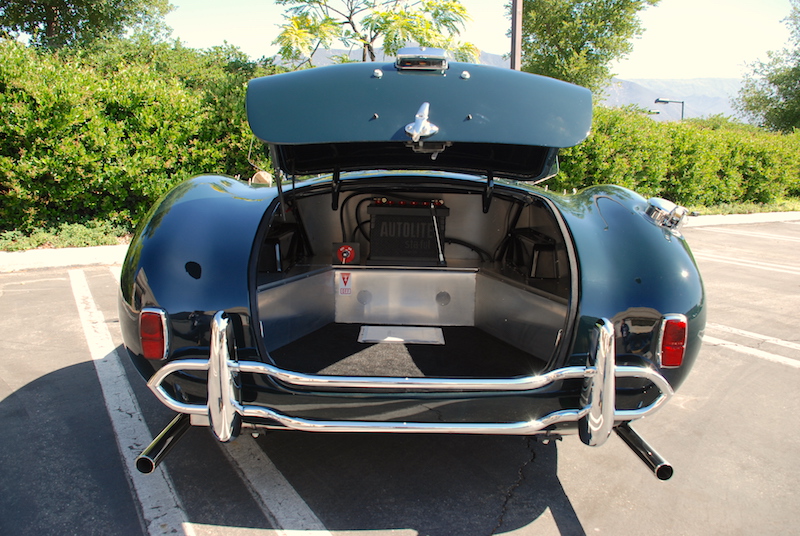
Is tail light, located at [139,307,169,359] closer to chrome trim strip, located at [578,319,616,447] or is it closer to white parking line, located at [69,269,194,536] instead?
white parking line, located at [69,269,194,536]

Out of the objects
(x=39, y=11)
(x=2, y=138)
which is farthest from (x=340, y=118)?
(x=39, y=11)

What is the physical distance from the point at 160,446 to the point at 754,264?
8.74 metres

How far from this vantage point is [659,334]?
2.14 meters

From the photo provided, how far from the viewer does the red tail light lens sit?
2.14 meters

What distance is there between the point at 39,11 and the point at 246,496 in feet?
83.2

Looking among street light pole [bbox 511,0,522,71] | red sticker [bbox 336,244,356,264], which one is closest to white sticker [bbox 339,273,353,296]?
red sticker [bbox 336,244,356,264]

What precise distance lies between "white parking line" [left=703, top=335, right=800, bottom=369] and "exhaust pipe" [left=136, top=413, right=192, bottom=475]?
13.6 feet

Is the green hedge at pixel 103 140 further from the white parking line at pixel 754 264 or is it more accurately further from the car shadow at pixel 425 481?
the car shadow at pixel 425 481

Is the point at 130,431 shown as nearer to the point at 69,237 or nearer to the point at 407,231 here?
the point at 407,231

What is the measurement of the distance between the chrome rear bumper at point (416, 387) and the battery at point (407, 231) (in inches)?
57.6

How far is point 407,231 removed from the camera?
350 cm

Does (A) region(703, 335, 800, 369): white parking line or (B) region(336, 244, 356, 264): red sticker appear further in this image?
(A) region(703, 335, 800, 369): white parking line

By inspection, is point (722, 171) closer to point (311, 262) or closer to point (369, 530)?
point (311, 262)

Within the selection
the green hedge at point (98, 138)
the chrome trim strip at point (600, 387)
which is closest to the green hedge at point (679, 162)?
the green hedge at point (98, 138)
